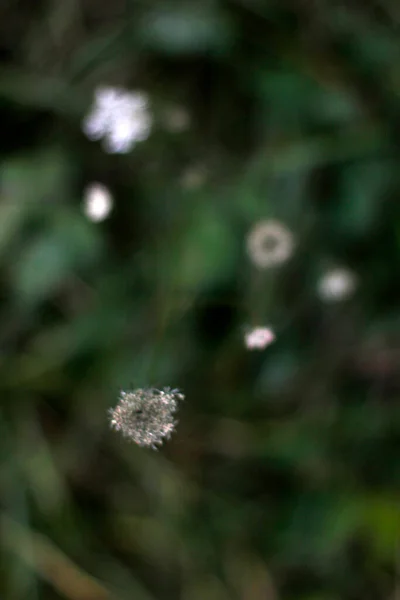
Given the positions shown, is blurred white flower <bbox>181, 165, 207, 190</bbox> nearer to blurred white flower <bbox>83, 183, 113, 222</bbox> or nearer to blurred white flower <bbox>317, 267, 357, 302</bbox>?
blurred white flower <bbox>83, 183, 113, 222</bbox>

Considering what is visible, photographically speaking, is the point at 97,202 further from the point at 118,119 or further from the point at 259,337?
the point at 259,337

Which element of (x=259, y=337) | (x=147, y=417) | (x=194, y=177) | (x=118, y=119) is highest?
(x=194, y=177)

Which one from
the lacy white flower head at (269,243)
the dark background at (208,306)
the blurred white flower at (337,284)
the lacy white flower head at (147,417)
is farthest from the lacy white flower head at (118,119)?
the lacy white flower head at (147,417)

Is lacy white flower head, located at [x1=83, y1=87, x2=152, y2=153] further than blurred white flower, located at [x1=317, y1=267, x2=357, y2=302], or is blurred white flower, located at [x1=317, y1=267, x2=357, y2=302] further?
blurred white flower, located at [x1=317, y1=267, x2=357, y2=302]

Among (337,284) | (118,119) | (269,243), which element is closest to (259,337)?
(269,243)

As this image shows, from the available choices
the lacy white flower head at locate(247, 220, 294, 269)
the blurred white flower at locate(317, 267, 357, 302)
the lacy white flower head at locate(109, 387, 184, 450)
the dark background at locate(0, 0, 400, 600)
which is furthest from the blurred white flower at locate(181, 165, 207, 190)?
the lacy white flower head at locate(109, 387, 184, 450)

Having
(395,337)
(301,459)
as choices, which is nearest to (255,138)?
(395,337)
